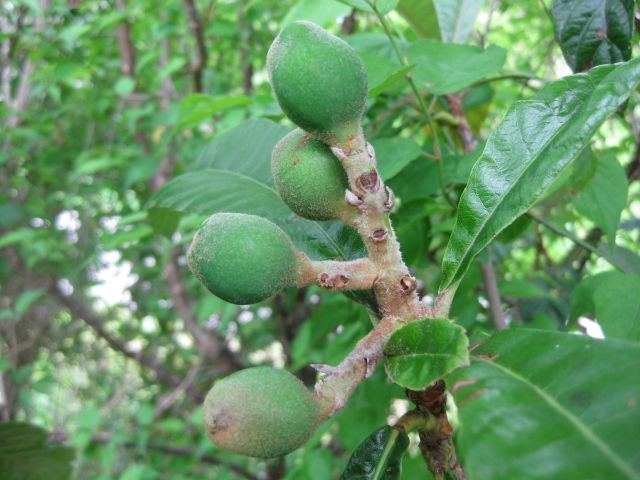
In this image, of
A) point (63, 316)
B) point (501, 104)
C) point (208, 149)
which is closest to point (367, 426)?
point (208, 149)

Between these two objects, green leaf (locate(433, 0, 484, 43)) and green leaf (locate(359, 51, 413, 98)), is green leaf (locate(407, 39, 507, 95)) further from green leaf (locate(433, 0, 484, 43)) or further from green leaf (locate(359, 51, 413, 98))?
green leaf (locate(433, 0, 484, 43))

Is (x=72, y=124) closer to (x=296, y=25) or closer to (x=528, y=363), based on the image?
(x=296, y=25)

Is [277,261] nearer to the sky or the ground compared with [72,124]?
nearer to the sky

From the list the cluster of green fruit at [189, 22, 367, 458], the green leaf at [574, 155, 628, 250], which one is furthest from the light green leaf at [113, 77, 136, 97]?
the cluster of green fruit at [189, 22, 367, 458]

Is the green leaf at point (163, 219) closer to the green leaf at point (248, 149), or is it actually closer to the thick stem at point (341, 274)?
the green leaf at point (248, 149)

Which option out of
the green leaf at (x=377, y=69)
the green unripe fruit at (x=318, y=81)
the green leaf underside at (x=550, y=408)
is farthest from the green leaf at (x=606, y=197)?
the green unripe fruit at (x=318, y=81)

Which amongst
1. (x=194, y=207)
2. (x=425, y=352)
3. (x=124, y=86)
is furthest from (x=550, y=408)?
(x=124, y=86)
